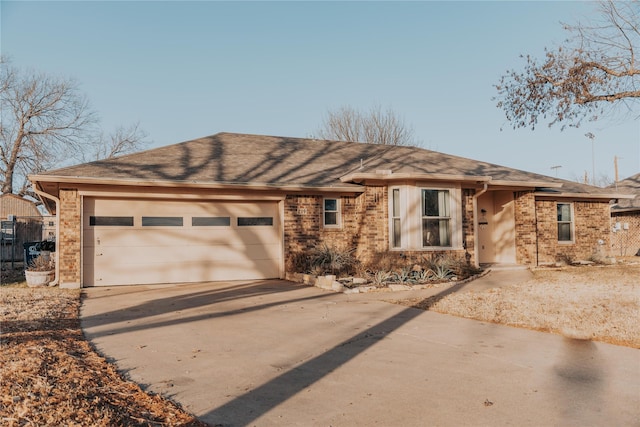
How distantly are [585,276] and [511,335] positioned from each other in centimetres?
791

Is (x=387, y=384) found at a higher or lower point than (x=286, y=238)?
lower

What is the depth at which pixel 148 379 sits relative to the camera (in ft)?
15.8

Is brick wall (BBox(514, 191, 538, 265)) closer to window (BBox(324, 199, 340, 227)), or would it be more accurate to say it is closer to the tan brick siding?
window (BBox(324, 199, 340, 227))

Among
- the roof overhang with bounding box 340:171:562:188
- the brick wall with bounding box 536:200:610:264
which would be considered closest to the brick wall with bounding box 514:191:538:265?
the brick wall with bounding box 536:200:610:264

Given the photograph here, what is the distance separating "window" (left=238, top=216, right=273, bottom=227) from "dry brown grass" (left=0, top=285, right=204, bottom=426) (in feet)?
24.4

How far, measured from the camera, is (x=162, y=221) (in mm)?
13422

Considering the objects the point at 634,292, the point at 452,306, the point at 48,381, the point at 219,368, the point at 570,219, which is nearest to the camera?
the point at 48,381

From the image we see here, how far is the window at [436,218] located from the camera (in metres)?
14.2

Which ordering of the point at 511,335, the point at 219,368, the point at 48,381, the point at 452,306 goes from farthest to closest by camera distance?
the point at 452,306
the point at 511,335
the point at 219,368
the point at 48,381

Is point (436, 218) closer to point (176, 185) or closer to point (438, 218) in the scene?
point (438, 218)

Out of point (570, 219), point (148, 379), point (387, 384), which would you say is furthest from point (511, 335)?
point (570, 219)

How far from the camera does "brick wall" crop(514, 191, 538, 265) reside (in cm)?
1644

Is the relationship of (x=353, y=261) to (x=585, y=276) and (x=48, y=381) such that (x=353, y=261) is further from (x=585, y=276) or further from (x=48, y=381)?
(x=48, y=381)

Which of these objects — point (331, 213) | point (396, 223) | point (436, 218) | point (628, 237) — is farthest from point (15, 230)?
point (628, 237)
